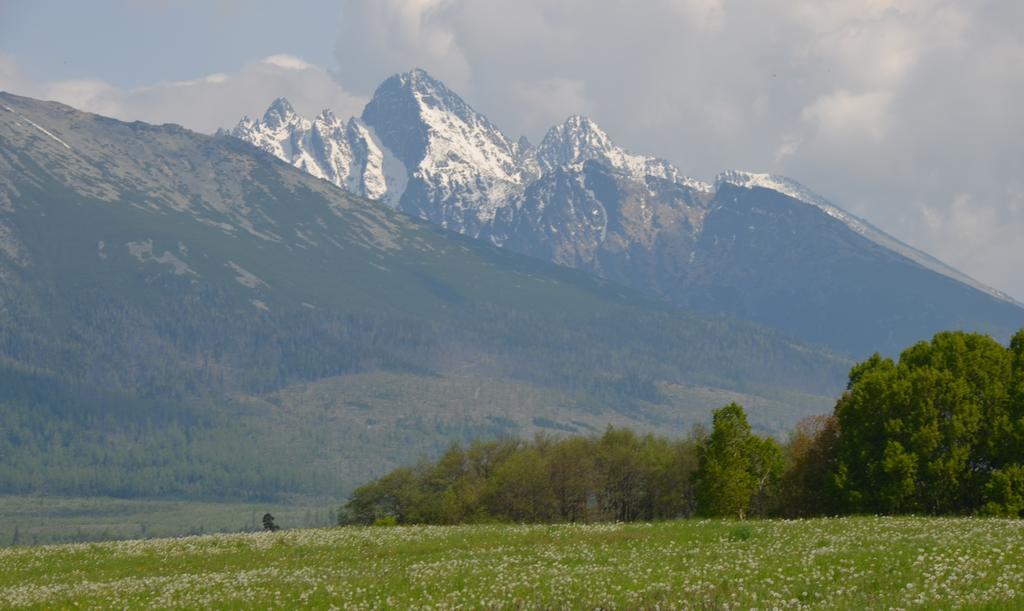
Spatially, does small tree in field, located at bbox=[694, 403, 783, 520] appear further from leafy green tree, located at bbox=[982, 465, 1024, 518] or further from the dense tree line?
leafy green tree, located at bbox=[982, 465, 1024, 518]

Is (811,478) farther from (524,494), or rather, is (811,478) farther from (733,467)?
(524,494)

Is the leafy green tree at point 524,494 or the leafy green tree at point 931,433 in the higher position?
the leafy green tree at point 931,433

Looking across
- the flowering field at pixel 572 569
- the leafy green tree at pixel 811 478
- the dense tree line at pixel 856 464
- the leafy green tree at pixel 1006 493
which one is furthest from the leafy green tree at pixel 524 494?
the leafy green tree at pixel 1006 493

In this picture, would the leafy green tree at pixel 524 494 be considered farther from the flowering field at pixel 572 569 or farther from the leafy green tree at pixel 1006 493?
the leafy green tree at pixel 1006 493

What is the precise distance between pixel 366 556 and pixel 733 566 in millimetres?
19987

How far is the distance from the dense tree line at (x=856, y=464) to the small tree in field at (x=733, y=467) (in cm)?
10

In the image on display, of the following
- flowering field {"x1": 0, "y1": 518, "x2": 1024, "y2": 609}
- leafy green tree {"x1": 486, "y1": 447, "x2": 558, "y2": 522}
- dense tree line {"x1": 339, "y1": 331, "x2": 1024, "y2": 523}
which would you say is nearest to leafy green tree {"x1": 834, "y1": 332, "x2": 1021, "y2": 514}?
dense tree line {"x1": 339, "y1": 331, "x2": 1024, "y2": 523}

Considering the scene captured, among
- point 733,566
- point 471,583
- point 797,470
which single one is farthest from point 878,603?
point 797,470

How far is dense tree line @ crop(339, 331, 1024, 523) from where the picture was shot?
6856 centimetres

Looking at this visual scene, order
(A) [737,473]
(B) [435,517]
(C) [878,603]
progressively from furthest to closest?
(B) [435,517] < (A) [737,473] < (C) [878,603]

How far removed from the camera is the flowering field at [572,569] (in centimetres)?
3219

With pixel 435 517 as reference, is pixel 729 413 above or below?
above

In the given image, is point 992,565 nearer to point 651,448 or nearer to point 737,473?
point 737,473

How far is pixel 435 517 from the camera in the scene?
114m
